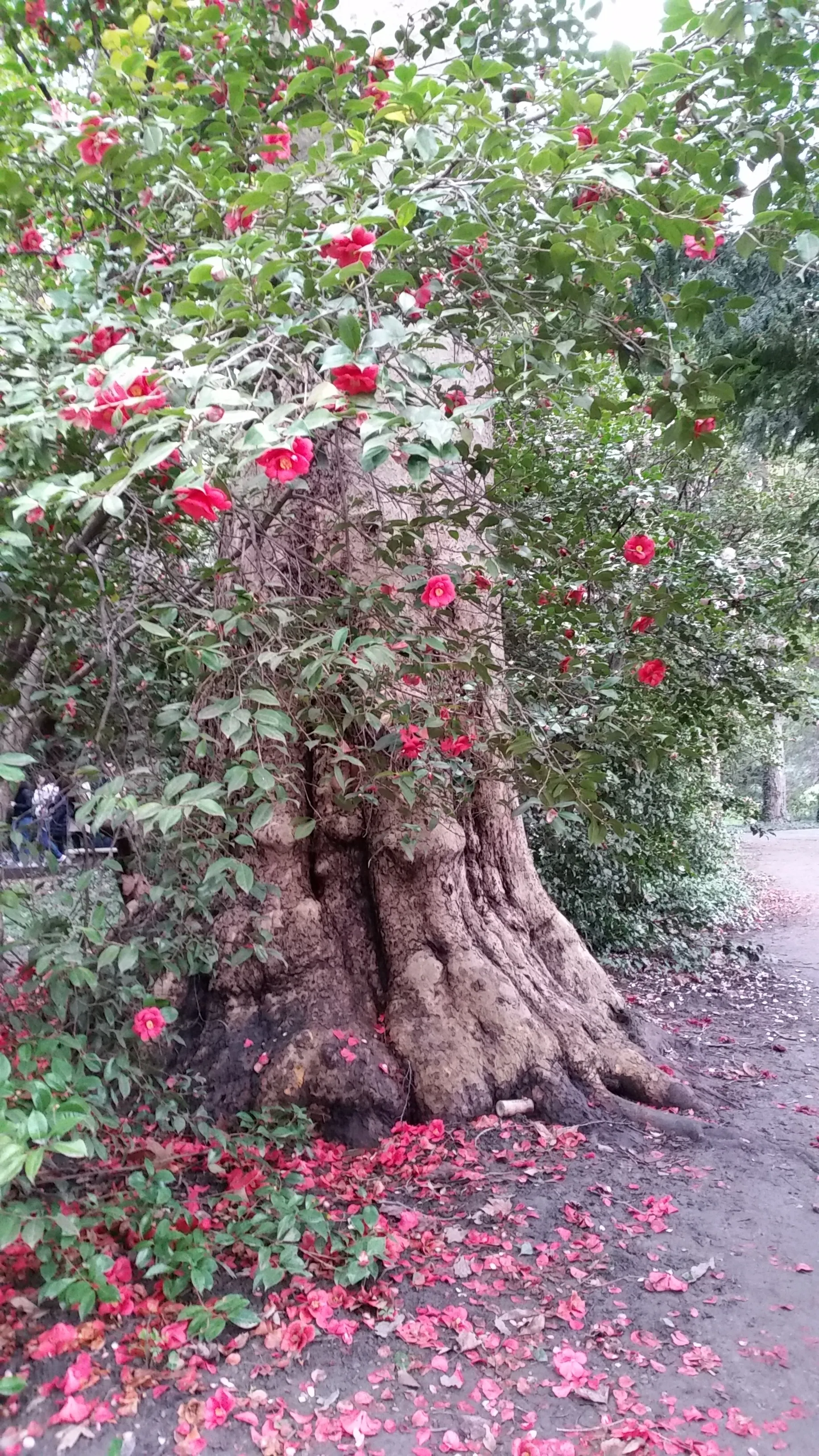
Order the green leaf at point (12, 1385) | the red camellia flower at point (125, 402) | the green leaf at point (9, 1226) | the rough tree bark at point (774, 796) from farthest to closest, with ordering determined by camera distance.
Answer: the rough tree bark at point (774, 796)
the green leaf at point (12, 1385)
the green leaf at point (9, 1226)
the red camellia flower at point (125, 402)

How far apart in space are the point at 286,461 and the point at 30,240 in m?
1.99

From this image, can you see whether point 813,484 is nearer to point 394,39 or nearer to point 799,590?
point 799,590

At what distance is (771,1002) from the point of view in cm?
553

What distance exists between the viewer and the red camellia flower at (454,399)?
2057 mm

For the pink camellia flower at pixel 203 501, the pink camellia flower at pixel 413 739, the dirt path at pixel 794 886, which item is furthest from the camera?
the dirt path at pixel 794 886

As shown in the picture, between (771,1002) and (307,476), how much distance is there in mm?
4452

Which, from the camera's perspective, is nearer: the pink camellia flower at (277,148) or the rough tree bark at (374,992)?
the pink camellia flower at (277,148)

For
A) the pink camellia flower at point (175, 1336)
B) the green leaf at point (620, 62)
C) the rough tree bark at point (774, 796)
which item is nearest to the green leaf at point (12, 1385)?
the pink camellia flower at point (175, 1336)

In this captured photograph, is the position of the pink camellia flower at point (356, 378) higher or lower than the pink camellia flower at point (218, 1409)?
higher

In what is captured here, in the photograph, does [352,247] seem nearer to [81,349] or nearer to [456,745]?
[81,349]

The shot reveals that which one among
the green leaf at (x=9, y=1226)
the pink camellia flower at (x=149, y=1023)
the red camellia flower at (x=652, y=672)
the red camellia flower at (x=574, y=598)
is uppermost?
the red camellia flower at (x=574, y=598)

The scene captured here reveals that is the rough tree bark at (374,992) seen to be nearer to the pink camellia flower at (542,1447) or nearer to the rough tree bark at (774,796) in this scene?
the pink camellia flower at (542,1447)

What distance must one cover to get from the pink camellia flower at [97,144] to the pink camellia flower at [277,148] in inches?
16.2

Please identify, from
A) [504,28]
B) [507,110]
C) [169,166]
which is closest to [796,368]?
[504,28]
